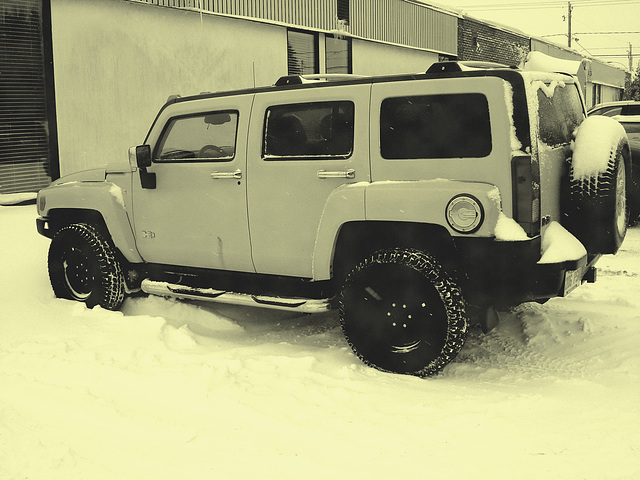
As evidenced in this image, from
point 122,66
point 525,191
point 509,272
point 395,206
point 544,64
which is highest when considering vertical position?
point 122,66

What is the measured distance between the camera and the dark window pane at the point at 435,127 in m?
4.38

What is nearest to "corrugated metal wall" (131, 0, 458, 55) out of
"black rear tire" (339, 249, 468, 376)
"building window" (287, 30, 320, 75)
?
"building window" (287, 30, 320, 75)

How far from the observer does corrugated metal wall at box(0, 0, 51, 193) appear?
11.0 meters

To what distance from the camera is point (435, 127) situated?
4559mm

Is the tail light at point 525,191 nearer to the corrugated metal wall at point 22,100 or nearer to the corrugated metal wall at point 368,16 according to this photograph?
the corrugated metal wall at point 22,100

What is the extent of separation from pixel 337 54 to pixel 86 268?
44.9ft

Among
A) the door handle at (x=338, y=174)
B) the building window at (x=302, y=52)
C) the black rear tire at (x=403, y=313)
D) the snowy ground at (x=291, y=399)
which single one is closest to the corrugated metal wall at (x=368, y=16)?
the building window at (x=302, y=52)

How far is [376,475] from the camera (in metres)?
3.30

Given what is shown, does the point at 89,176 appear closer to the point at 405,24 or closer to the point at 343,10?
the point at 343,10

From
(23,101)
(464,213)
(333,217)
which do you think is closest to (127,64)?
(23,101)

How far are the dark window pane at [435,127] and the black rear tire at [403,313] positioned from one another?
664mm

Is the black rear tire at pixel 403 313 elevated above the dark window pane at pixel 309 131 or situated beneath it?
situated beneath

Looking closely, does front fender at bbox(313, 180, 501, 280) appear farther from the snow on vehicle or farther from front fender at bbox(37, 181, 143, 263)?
front fender at bbox(37, 181, 143, 263)

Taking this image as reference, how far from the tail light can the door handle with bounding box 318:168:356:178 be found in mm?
1093
